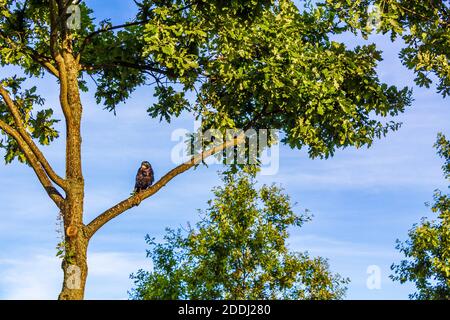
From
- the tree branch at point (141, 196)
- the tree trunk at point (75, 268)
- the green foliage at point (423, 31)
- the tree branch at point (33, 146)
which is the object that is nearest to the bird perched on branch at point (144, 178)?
the tree branch at point (141, 196)

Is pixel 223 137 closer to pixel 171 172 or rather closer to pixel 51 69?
pixel 171 172

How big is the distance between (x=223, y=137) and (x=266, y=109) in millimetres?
2075

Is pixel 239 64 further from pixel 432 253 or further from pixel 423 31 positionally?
pixel 432 253

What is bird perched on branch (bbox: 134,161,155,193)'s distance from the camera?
21641 mm

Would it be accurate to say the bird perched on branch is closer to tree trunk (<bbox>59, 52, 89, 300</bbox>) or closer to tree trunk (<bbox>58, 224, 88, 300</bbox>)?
tree trunk (<bbox>59, 52, 89, 300</bbox>)

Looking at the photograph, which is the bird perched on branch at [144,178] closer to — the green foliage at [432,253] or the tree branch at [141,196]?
the tree branch at [141,196]

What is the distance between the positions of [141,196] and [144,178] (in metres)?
1.63

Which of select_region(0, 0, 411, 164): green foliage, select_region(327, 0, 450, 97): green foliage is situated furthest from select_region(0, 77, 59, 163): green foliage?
select_region(327, 0, 450, 97): green foliage

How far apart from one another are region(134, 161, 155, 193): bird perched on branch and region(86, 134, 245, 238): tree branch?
0.70m

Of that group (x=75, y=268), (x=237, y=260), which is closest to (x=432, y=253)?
(x=237, y=260)

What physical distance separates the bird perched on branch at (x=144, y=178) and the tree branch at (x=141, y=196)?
0.70 meters

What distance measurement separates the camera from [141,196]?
67.2 feet

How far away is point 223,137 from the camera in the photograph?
2353 centimetres
